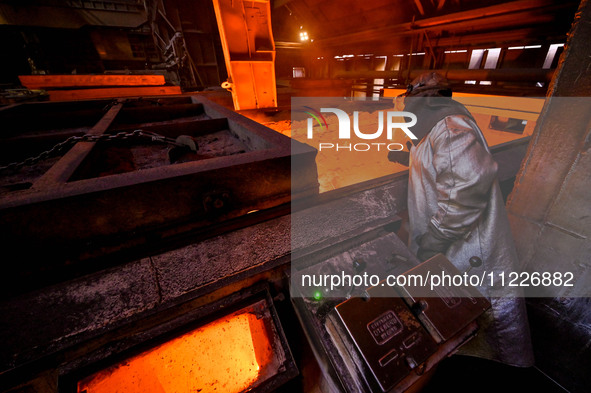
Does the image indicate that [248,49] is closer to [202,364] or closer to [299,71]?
[202,364]

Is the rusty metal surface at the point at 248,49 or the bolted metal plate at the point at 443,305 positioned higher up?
the rusty metal surface at the point at 248,49

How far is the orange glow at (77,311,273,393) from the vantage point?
4.01 feet

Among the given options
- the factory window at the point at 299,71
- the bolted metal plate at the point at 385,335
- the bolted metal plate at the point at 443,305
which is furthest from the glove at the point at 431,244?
the factory window at the point at 299,71

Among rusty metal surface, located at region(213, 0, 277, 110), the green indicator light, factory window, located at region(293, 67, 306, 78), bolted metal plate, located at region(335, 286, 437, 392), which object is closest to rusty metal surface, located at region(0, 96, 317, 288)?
the green indicator light

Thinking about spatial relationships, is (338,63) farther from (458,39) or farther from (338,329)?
(338,329)

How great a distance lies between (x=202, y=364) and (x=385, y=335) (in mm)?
1130

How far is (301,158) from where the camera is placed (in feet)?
6.49

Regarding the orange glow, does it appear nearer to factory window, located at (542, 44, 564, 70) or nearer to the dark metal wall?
the dark metal wall

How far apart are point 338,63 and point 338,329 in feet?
42.9

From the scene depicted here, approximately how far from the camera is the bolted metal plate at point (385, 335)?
3.44 ft

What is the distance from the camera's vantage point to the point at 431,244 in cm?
222

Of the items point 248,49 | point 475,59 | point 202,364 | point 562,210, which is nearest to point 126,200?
→ point 202,364

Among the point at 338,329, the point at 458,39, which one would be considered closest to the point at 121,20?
the point at 458,39

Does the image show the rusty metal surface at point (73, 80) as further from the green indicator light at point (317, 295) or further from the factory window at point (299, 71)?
the factory window at point (299, 71)
